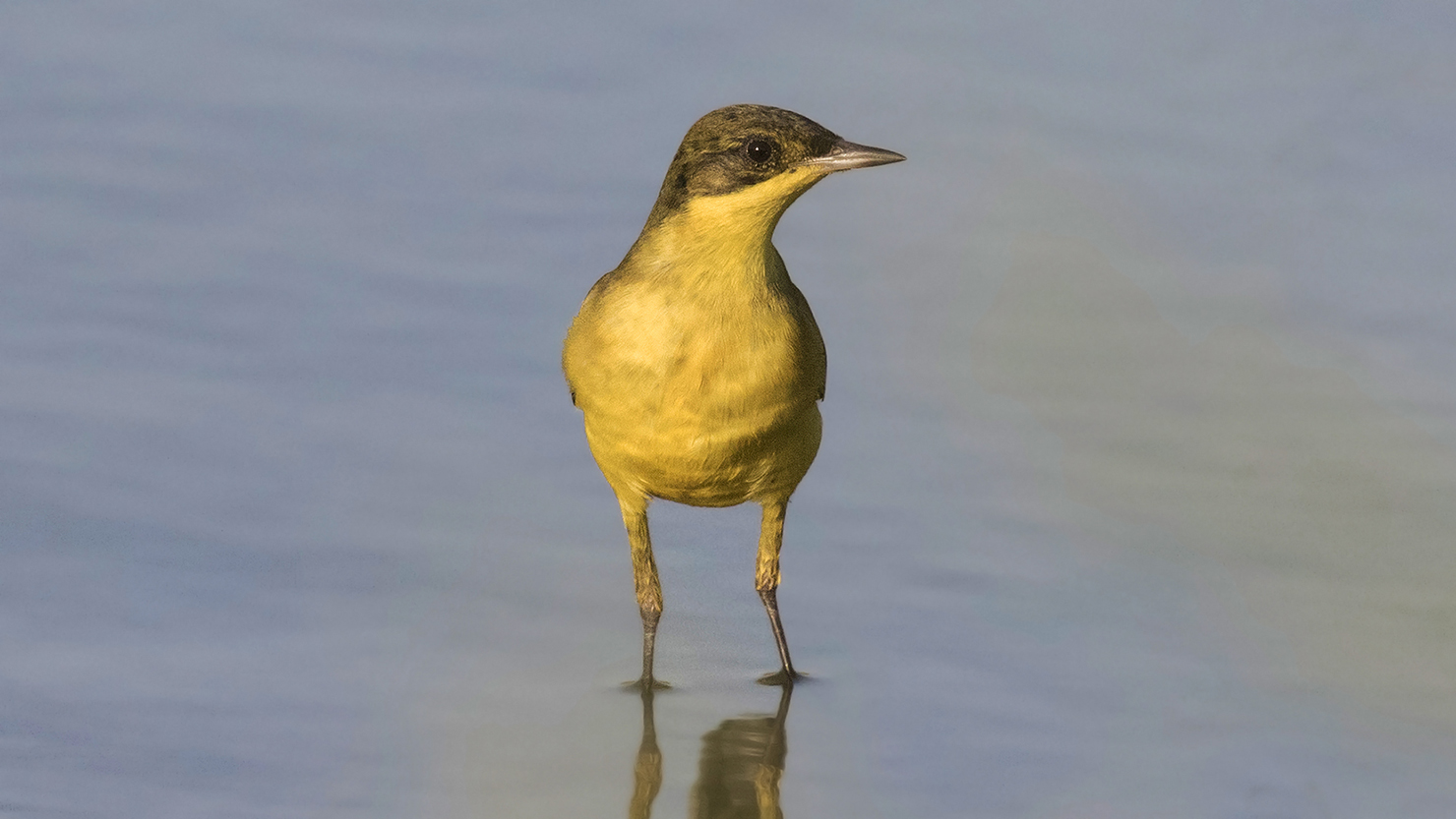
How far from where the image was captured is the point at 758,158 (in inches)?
304

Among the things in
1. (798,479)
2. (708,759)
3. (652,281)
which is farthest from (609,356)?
(708,759)

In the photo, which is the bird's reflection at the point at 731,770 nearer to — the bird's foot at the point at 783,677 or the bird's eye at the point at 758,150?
the bird's foot at the point at 783,677

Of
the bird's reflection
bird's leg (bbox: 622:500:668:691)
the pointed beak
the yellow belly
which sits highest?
the pointed beak

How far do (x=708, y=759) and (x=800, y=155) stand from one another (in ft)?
7.45

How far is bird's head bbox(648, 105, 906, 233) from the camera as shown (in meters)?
7.69

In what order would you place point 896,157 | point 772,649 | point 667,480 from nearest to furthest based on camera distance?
1. point 896,157
2. point 667,480
3. point 772,649

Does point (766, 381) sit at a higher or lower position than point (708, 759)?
higher

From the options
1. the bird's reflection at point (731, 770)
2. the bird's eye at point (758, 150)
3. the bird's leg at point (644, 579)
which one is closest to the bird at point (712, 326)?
the bird's eye at point (758, 150)

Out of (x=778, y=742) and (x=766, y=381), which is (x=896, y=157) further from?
(x=778, y=742)

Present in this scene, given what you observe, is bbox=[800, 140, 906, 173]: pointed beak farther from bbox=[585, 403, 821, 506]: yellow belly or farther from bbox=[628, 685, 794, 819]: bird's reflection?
bbox=[628, 685, 794, 819]: bird's reflection

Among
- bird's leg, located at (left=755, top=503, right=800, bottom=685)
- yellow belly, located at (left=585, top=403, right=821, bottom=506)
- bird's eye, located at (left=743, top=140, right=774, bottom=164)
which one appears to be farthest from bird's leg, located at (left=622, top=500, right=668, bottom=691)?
bird's eye, located at (left=743, top=140, right=774, bottom=164)

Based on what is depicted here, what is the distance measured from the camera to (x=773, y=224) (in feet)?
26.1

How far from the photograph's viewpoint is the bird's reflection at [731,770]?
7.30m

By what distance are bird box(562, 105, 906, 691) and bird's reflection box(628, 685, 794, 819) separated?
36.9 inches
